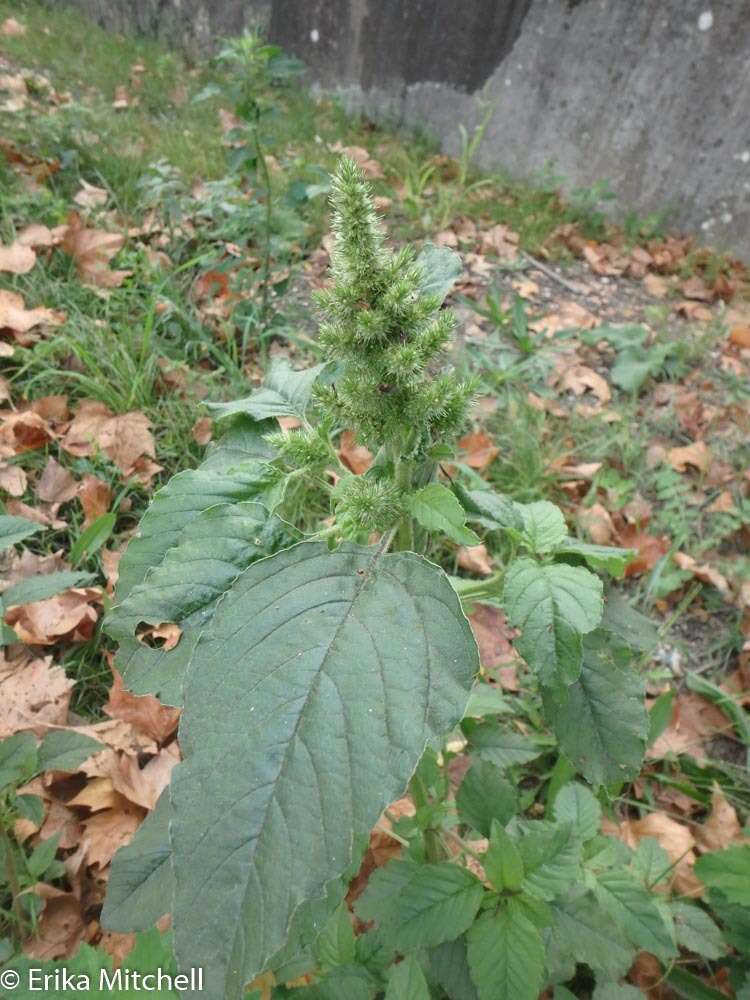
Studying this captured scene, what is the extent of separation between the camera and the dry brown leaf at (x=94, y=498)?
6.82 feet

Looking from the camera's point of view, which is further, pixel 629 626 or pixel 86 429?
pixel 86 429

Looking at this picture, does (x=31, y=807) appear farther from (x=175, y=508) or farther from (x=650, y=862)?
(x=650, y=862)

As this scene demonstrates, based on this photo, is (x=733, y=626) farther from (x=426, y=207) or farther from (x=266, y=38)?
(x=266, y=38)

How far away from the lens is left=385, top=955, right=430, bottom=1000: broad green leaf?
1.03 m

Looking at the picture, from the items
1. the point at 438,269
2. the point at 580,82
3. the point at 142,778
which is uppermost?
the point at 580,82

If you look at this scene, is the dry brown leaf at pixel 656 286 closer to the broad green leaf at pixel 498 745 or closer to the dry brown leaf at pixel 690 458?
the dry brown leaf at pixel 690 458

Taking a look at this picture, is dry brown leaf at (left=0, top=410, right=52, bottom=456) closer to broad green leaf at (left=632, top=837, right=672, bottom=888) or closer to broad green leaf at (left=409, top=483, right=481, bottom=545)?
broad green leaf at (left=409, top=483, right=481, bottom=545)

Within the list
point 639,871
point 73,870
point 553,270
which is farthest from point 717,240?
point 73,870

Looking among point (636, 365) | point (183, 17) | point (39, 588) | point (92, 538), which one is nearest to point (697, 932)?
point (39, 588)

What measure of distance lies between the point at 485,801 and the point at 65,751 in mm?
838

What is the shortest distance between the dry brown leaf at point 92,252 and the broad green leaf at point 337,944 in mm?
2496

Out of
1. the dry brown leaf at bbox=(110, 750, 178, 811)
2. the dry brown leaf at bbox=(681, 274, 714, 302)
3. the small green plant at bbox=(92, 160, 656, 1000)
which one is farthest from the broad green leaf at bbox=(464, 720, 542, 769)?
the dry brown leaf at bbox=(681, 274, 714, 302)

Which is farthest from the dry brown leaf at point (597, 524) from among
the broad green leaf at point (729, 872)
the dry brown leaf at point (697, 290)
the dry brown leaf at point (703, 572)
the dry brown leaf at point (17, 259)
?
the dry brown leaf at point (17, 259)

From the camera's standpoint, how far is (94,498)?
208cm
